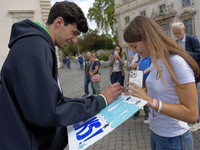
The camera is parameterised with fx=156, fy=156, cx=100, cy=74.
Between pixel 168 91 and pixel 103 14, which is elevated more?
pixel 103 14

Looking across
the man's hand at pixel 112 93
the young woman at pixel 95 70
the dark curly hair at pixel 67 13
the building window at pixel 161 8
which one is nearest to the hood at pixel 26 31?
the dark curly hair at pixel 67 13

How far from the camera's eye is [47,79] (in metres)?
0.93

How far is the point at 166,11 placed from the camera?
2323 centimetres

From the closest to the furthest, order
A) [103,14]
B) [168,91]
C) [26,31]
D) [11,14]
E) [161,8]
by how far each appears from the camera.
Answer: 1. [26,31]
2. [168,91]
3. [11,14]
4. [161,8]
5. [103,14]

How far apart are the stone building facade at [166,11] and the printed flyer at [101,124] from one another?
23000mm

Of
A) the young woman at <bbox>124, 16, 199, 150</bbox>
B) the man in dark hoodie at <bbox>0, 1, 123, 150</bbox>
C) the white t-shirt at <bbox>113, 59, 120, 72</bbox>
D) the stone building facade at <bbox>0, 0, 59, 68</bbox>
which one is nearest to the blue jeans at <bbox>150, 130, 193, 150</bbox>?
the young woman at <bbox>124, 16, 199, 150</bbox>

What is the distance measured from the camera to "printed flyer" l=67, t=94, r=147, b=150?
1.02 metres

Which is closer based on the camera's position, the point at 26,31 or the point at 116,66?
the point at 26,31

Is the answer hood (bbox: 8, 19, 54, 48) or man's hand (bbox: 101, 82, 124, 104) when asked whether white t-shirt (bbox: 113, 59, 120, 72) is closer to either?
man's hand (bbox: 101, 82, 124, 104)

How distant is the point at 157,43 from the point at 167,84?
361mm

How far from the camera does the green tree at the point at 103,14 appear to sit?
3647 cm

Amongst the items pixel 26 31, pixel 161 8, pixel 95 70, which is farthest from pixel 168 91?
pixel 161 8

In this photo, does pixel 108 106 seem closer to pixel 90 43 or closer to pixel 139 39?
pixel 139 39

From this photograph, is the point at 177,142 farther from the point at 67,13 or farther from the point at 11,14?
the point at 11,14
